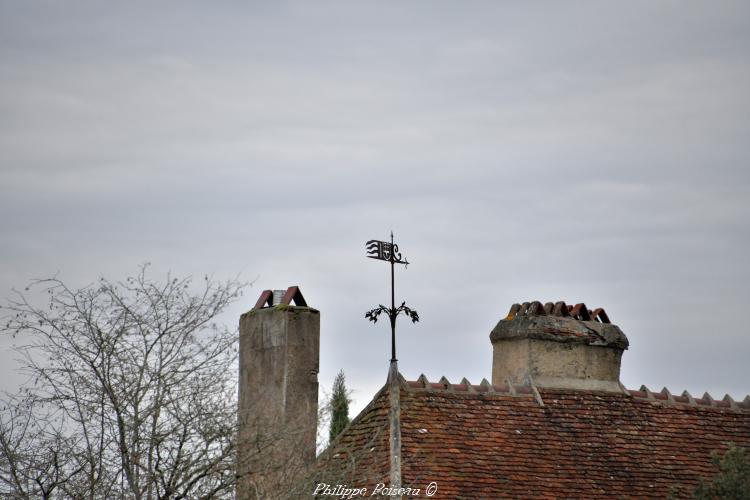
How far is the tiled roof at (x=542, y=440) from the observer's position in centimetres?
1952

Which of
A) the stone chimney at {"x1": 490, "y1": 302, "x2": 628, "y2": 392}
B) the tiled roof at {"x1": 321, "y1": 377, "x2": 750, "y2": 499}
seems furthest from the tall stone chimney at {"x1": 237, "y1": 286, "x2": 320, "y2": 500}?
the stone chimney at {"x1": 490, "y1": 302, "x2": 628, "y2": 392}

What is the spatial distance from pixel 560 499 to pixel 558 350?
3362mm

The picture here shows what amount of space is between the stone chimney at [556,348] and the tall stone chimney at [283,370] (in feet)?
11.5

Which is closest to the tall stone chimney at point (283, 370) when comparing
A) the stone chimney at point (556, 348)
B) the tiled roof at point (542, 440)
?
the tiled roof at point (542, 440)

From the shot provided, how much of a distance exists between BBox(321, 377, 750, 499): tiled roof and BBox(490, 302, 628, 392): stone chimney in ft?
1.10

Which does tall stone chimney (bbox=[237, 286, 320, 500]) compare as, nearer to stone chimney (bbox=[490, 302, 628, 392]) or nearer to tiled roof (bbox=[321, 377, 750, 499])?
tiled roof (bbox=[321, 377, 750, 499])

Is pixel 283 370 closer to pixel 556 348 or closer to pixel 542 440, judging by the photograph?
pixel 542 440

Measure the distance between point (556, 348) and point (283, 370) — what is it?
460 cm

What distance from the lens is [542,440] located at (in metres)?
20.7

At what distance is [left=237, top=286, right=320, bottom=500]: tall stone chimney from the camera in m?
19.1

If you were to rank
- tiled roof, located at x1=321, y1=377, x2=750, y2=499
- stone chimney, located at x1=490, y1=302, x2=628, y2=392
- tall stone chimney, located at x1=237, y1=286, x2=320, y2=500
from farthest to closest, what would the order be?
stone chimney, located at x1=490, y1=302, x2=628, y2=392
tiled roof, located at x1=321, y1=377, x2=750, y2=499
tall stone chimney, located at x1=237, y1=286, x2=320, y2=500

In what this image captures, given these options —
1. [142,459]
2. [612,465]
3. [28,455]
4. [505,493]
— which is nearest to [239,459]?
[142,459]

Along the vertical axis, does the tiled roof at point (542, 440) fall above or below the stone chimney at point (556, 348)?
below

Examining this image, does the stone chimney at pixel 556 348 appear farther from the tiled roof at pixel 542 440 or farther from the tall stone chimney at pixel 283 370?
the tall stone chimney at pixel 283 370
